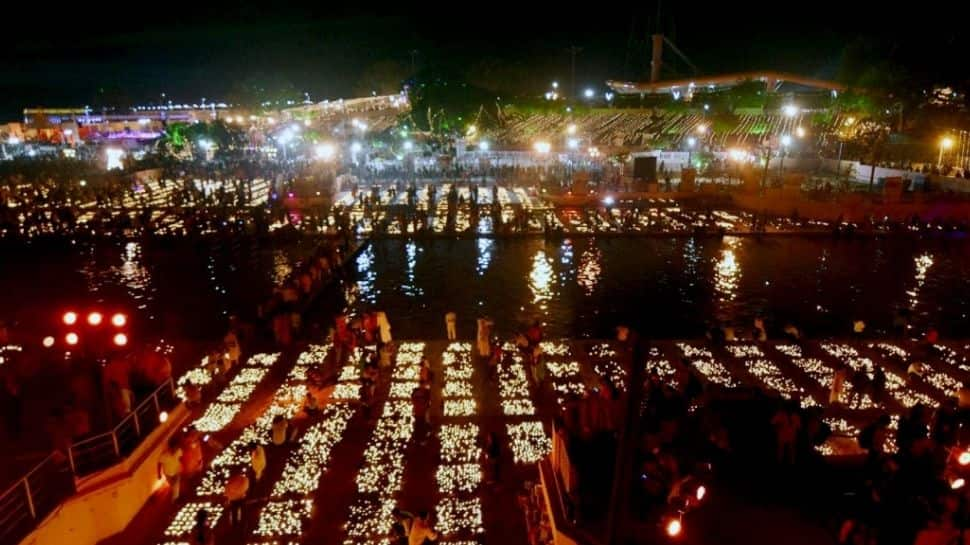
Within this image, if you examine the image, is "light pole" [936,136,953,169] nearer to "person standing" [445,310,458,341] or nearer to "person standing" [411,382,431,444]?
"person standing" [445,310,458,341]

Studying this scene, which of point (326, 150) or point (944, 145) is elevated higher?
point (944, 145)

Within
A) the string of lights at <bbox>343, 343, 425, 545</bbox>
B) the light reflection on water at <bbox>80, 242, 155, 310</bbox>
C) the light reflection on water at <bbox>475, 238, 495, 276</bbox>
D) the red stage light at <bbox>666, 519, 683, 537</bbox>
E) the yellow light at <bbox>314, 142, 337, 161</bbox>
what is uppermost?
the yellow light at <bbox>314, 142, 337, 161</bbox>

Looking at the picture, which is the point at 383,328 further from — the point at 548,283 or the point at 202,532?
the point at 548,283

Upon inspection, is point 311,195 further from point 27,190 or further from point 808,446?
point 808,446

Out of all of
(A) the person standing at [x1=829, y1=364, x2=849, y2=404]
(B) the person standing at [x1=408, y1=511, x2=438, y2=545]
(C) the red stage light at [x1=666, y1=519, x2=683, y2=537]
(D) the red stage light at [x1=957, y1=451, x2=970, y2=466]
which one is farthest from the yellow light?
(C) the red stage light at [x1=666, y1=519, x2=683, y2=537]

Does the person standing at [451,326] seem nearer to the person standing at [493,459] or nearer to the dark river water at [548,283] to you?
the dark river water at [548,283]

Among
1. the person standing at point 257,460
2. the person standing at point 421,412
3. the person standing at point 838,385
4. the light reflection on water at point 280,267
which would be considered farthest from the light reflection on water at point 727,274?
the person standing at point 257,460

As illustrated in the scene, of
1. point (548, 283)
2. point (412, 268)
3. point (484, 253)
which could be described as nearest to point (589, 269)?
point (548, 283)
